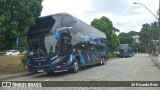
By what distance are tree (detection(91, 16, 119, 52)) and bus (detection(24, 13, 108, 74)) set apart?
3617cm

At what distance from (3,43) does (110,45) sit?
4298 cm

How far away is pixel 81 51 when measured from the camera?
80.8 feet

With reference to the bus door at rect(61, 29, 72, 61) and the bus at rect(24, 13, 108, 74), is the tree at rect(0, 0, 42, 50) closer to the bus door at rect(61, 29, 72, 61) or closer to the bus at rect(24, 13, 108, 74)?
the bus at rect(24, 13, 108, 74)

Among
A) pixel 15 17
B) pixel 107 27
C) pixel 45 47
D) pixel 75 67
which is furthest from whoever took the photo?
pixel 107 27

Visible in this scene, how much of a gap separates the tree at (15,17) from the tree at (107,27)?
37.8 m

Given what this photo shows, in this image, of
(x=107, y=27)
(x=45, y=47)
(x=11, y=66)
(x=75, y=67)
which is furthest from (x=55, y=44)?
(x=107, y=27)

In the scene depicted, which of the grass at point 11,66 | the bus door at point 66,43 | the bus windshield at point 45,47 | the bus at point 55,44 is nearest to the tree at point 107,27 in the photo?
the grass at point 11,66

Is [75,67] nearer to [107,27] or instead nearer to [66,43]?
[66,43]

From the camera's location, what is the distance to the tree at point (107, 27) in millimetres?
60188

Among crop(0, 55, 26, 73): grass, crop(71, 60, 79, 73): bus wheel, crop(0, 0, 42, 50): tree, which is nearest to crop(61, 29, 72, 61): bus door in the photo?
crop(71, 60, 79, 73): bus wheel

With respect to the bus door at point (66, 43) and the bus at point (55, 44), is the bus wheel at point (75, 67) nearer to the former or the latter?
the bus at point (55, 44)

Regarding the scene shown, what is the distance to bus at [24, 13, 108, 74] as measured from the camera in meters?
20.1

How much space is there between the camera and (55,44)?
20.2 metres

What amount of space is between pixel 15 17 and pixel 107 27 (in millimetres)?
41696
